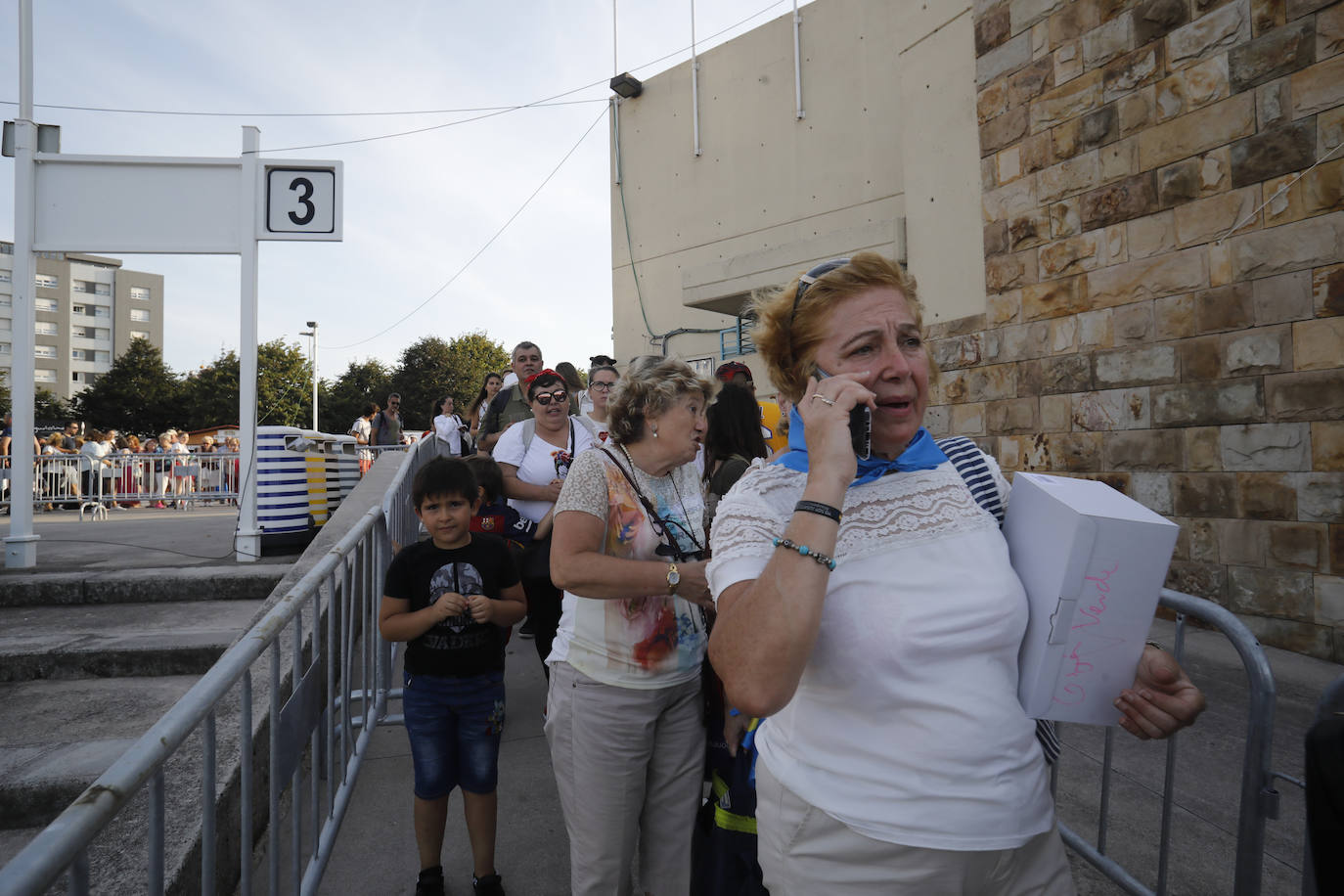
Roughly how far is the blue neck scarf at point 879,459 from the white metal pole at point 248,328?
5.88m

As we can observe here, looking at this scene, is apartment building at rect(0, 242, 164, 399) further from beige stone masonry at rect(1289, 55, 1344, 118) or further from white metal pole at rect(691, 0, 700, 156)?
beige stone masonry at rect(1289, 55, 1344, 118)

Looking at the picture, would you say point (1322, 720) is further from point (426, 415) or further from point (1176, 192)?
point (426, 415)

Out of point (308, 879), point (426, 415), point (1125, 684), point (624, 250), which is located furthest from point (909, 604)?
point (426, 415)

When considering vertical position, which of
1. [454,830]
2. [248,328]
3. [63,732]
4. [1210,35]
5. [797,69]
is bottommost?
[454,830]

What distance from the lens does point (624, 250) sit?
1736 cm

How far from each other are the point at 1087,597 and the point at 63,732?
461 centimetres

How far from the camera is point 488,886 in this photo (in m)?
2.80

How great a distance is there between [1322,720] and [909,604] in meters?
0.54

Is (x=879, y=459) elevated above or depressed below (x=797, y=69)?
below

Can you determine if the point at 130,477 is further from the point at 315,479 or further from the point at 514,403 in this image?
the point at 514,403

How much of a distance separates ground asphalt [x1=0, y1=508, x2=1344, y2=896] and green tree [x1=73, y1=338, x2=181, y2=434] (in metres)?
52.0

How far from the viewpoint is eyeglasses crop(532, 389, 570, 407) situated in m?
4.44

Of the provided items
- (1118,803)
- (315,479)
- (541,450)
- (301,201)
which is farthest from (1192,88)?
(315,479)

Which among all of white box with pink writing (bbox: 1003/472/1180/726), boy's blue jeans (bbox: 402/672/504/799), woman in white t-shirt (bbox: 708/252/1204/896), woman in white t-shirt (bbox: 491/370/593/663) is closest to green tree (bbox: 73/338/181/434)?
woman in white t-shirt (bbox: 491/370/593/663)
